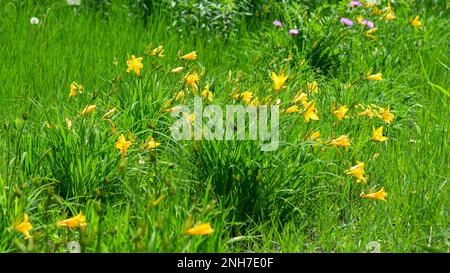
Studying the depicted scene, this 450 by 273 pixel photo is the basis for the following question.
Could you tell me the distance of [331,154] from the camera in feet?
11.5

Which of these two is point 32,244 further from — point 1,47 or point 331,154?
point 1,47

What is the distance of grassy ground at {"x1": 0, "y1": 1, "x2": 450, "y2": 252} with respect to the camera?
8.89ft

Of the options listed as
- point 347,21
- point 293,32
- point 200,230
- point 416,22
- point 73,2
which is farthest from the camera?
point 73,2

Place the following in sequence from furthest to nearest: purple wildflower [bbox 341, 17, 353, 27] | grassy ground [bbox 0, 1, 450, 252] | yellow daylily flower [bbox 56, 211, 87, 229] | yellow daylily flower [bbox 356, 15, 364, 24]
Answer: yellow daylily flower [bbox 356, 15, 364, 24]
purple wildflower [bbox 341, 17, 353, 27]
grassy ground [bbox 0, 1, 450, 252]
yellow daylily flower [bbox 56, 211, 87, 229]

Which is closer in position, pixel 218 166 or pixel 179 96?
pixel 218 166

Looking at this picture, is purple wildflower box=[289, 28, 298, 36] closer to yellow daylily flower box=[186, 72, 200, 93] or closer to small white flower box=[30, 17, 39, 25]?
yellow daylily flower box=[186, 72, 200, 93]

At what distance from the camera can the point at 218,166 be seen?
3049mm

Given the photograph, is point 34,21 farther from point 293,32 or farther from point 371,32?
point 371,32

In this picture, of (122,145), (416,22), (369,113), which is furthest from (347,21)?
(122,145)

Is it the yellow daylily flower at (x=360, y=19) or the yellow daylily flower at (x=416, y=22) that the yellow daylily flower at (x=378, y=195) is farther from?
the yellow daylily flower at (x=416, y=22)

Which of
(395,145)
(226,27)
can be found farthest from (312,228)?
(226,27)

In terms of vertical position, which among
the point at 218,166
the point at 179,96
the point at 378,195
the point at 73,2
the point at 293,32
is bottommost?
the point at 378,195

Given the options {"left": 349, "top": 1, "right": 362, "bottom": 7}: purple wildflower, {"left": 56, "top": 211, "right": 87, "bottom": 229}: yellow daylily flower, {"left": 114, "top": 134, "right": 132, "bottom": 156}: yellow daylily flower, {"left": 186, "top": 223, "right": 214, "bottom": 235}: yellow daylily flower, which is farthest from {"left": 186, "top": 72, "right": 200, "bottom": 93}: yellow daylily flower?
{"left": 349, "top": 1, "right": 362, "bottom": 7}: purple wildflower

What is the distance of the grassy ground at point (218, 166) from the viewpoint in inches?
107
